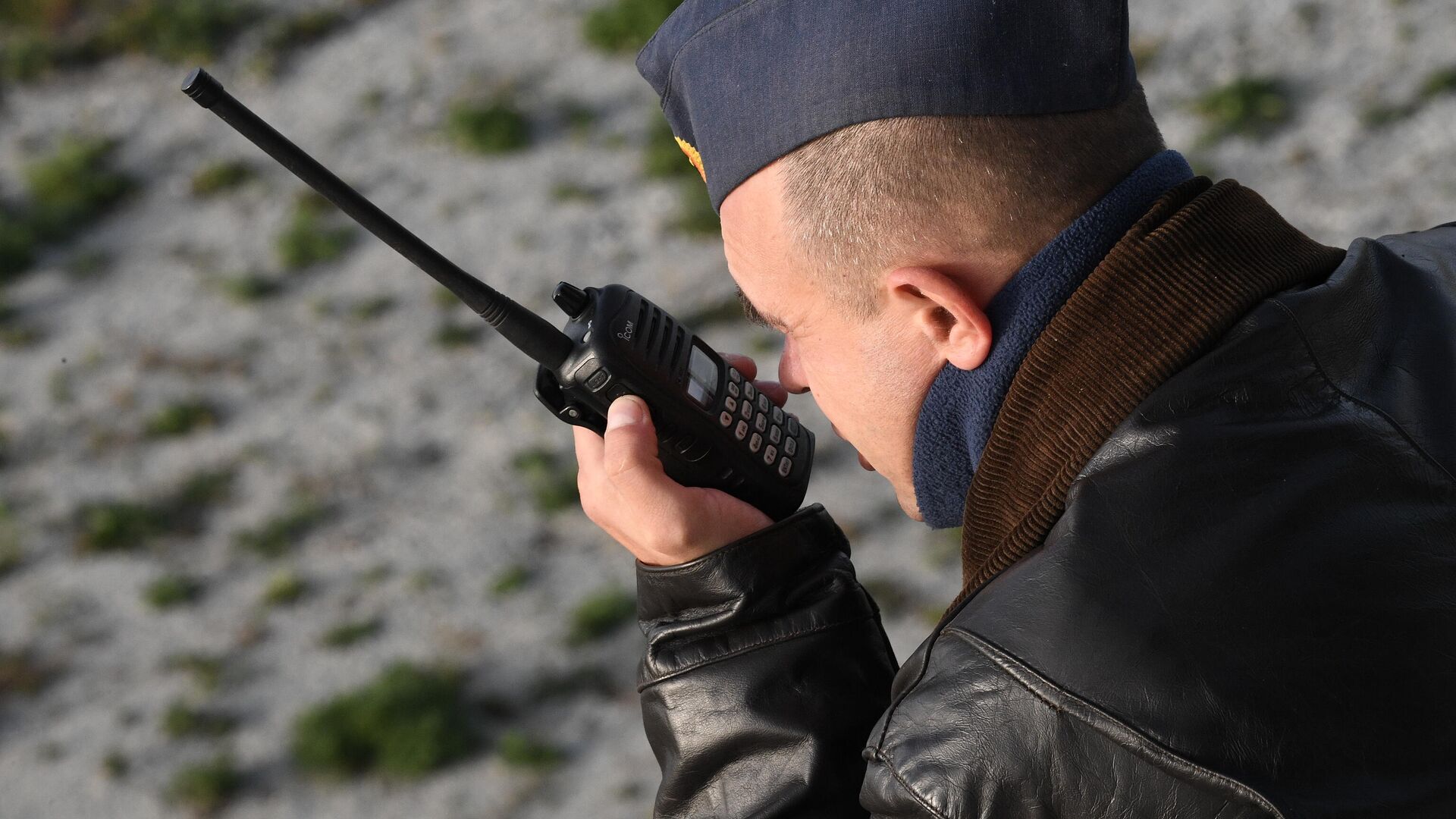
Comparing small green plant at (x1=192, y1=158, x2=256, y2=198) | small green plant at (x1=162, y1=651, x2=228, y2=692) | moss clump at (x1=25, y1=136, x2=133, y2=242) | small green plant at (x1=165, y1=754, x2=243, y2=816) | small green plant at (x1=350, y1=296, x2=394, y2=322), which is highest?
moss clump at (x1=25, y1=136, x2=133, y2=242)

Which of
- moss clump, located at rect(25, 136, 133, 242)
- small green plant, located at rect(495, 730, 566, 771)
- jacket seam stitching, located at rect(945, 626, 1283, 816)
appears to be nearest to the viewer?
jacket seam stitching, located at rect(945, 626, 1283, 816)

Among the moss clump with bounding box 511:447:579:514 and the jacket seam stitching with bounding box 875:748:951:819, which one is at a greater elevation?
the moss clump with bounding box 511:447:579:514

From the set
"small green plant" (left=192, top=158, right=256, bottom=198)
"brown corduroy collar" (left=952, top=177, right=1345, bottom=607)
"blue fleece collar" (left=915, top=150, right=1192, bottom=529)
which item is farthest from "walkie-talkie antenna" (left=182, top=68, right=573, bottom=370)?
"small green plant" (left=192, top=158, right=256, bottom=198)

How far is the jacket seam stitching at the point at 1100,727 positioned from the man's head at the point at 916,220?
1.40 feet

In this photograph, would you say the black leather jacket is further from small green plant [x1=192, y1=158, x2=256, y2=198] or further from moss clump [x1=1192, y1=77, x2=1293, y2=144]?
small green plant [x1=192, y1=158, x2=256, y2=198]

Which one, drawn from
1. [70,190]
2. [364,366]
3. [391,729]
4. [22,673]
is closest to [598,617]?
[391,729]

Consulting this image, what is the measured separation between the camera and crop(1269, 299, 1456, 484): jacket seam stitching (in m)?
1.41

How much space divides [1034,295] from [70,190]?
3.81 m

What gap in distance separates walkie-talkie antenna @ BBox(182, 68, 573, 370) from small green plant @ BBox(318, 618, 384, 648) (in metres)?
1.73

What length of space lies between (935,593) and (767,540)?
165 cm

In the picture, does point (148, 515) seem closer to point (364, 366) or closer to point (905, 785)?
point (364, 366)

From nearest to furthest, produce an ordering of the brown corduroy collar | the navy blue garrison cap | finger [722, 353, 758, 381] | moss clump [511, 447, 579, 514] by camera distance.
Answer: the brown corduroy collar, the navy blue garrison cap, finger [722, 353, 758, 381], moss clump [511, 447, 579, 514]

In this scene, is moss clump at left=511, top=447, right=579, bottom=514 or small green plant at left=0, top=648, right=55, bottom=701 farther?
moss clump at left=511, top=447, right=579, bottom=514

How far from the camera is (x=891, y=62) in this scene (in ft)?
5.28
